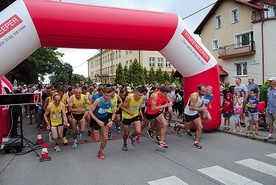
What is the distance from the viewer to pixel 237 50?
24.2 meters

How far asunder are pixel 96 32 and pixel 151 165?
3.96m

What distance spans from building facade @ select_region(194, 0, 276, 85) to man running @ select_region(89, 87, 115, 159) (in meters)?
20.2

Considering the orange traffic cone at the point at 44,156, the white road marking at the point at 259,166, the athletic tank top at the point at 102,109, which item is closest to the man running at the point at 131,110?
the athletic tank top at the point at 102,109

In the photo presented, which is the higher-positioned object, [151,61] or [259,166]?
[151,61]

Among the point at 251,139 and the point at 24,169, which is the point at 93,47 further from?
the point at 251,139

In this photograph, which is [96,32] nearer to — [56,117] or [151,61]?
[56,117]

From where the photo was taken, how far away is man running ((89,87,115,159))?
6012 mm

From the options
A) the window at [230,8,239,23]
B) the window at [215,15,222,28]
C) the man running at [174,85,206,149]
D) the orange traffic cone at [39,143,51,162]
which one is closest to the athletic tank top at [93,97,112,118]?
the orange traffic cone at [39,143,51,162]

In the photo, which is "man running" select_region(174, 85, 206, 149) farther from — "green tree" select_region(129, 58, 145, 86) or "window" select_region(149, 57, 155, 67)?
"window" select_region(149, 57, 155, 67)

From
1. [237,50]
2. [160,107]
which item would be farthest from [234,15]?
[160,107]

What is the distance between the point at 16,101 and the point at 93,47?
2.75 metres

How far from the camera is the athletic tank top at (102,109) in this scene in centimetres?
614

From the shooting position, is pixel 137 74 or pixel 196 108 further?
pixel 137 74

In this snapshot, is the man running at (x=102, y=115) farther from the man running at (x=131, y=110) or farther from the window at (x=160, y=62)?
the window at (x=160, y=62)
